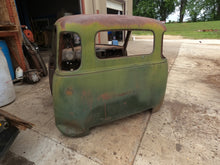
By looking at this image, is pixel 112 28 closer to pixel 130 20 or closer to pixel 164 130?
pixel 130 20

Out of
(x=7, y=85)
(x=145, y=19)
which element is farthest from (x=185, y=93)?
(x=7, y=85)

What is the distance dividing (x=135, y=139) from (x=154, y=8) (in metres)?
42.1

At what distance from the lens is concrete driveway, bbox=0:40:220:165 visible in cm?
171

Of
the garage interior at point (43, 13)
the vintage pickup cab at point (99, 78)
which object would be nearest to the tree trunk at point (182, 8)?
the garage interior at point (43, 13)

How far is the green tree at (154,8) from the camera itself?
3634cm

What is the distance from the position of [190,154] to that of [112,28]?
5.94ft

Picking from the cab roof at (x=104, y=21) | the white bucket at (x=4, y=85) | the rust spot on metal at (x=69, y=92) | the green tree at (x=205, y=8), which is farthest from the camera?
the green tree at (x=205, y=8)

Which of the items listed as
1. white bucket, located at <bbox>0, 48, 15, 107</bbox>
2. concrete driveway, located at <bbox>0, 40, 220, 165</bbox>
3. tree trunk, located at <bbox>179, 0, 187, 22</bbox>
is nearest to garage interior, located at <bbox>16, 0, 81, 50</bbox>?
white bucket, located at <bbox>0, 48, 15, 107</bbox>

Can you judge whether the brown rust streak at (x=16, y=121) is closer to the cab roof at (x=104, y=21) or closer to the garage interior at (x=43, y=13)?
the cab roof at (x=104, y=21)

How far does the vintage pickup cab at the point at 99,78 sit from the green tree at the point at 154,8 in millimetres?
38965

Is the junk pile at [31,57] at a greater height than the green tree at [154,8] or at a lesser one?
lesser

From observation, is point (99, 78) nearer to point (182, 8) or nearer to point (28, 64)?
point (28, 64)

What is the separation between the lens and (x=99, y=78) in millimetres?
1758

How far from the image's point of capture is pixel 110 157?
172 cm
